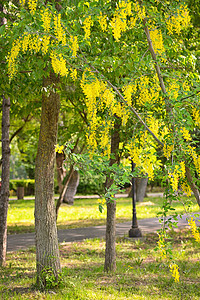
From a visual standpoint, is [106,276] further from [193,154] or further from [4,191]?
[193,154]

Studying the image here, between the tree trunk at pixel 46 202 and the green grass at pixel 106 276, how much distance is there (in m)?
0.30

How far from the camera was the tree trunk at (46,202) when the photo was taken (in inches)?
166

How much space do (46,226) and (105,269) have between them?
4.78 ft

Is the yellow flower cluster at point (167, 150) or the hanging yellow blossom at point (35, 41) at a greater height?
the hanging yellow blossom at point (35, 41)

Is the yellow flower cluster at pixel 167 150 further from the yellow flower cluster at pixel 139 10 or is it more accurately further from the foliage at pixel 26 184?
the foliage at pixel 26 184

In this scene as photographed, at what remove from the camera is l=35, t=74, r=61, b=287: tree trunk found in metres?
4.21

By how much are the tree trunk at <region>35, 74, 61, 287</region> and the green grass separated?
301 mm

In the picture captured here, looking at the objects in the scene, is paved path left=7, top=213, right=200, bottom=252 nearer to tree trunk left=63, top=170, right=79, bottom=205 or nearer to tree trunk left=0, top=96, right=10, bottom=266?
tree trunk left=0, top=96, right=10, bottom=266

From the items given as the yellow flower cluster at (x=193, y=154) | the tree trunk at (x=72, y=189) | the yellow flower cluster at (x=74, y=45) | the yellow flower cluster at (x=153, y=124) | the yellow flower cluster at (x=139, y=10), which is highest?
the yellow flower cluster at (x=139, y=10)

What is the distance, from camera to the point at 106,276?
4.85 meters

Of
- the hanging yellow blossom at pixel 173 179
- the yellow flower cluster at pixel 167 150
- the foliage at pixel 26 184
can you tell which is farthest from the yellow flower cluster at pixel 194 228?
the foliage at pixel 26 184

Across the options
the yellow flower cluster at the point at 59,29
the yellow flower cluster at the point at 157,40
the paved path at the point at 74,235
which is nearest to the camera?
the yellow flower cluster at the point at 59,29

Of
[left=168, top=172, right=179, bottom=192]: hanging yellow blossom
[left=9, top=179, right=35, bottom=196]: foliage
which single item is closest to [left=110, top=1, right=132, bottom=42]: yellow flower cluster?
[left=168, top=172, right=179, bottom=192]: hanging yellow blossom

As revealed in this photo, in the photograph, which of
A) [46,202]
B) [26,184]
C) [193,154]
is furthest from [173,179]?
[26,184]
